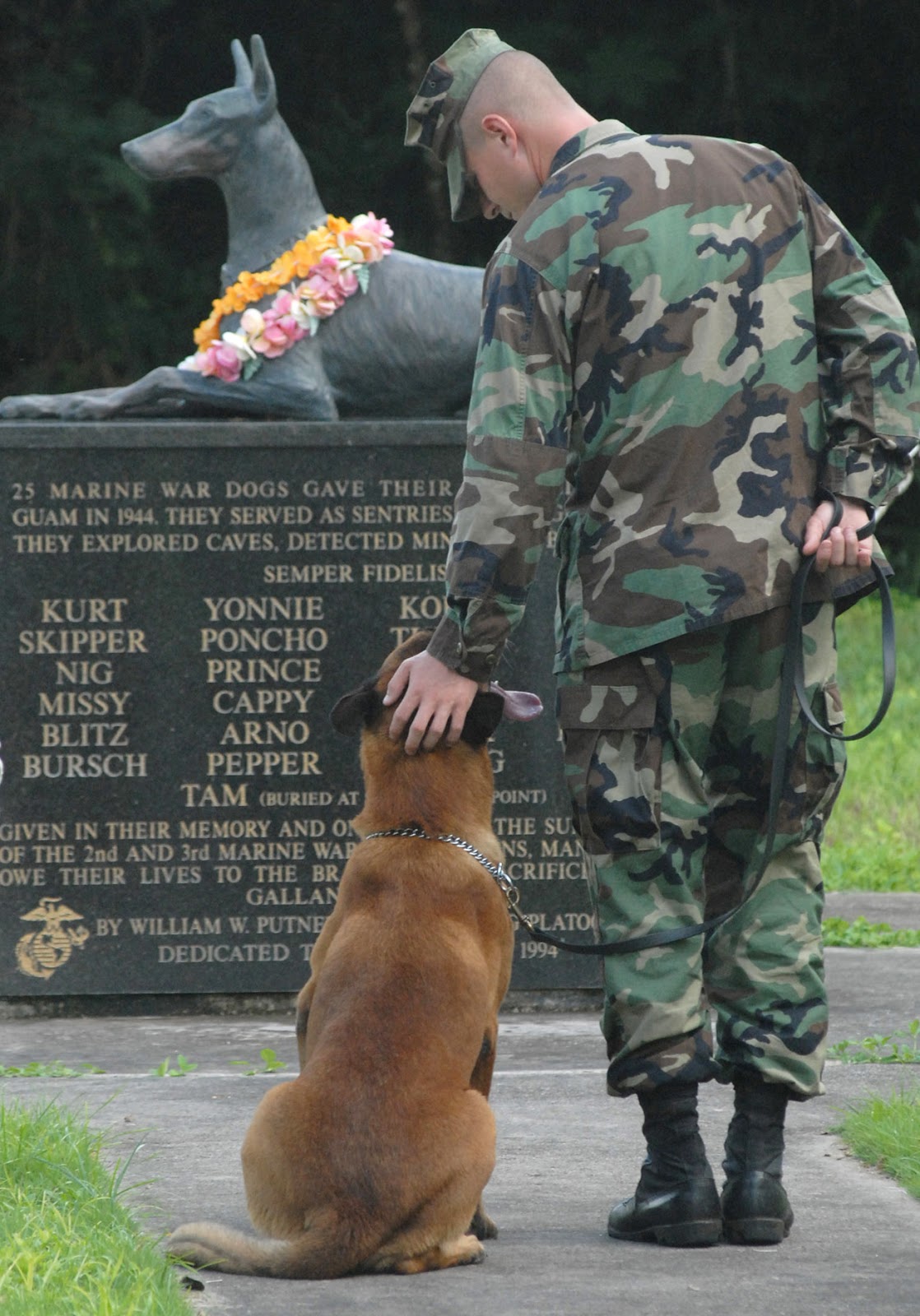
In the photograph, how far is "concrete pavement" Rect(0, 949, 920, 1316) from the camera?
2.66 meters

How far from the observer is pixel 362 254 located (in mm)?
5270

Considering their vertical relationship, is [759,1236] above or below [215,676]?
below

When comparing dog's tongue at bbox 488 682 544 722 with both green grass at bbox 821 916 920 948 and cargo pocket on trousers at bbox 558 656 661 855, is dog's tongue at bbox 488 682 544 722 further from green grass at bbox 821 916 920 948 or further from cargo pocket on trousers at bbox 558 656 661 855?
green grass at bbox 821 916 920 948

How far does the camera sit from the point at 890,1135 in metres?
3.47

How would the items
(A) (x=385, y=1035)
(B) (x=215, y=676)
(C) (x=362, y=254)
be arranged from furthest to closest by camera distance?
(C) (x=362, y=254) < (B) (x=215, y=676) < (A) (x=385, y=1035)

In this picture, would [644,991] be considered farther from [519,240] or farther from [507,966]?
[519,240]

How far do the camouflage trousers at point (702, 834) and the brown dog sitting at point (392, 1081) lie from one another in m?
0.21

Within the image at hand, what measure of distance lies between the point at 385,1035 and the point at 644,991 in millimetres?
459

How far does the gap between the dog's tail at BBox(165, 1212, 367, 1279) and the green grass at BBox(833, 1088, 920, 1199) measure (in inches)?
45.5

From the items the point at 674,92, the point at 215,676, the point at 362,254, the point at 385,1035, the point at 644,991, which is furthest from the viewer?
the point at 674,92

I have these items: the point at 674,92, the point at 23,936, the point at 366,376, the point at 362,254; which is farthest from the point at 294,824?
the point at 674,92

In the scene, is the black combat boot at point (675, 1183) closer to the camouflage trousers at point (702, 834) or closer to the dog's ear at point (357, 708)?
the camouflage trousers at point (702, 834)

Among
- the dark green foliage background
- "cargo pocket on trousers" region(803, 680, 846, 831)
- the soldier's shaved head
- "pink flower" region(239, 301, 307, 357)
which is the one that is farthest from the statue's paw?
the dark green foliage background

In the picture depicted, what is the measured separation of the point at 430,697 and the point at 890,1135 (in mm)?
1341
